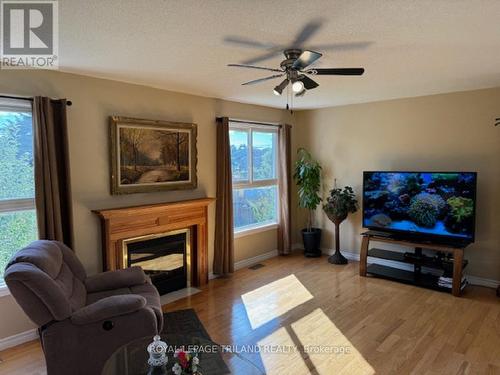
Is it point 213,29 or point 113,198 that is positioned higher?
point 213,29

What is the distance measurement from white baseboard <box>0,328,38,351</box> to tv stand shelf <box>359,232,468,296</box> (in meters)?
3.90

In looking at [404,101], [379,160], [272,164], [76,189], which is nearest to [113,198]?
[76,189]

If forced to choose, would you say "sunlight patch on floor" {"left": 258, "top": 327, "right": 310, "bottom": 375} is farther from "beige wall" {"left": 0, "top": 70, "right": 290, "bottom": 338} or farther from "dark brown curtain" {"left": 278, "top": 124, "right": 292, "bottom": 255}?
"dark brown curtain" {"left": 278, "top": 124, "right": 292, "bottom": 255}

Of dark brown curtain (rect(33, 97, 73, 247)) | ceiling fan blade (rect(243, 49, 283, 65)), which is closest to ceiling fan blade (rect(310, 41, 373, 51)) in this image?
ceiling fan blade (rect(243, 49, 283, 65))

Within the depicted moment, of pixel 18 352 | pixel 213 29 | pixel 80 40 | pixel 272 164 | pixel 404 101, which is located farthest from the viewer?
pixel 272 164

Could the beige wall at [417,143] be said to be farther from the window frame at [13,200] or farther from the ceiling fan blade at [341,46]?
the window frame at [13,200]

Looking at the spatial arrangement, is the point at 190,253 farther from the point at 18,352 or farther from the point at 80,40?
the point at 80,40

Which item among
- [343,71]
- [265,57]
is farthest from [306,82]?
[265,57]

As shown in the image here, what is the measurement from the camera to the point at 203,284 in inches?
175

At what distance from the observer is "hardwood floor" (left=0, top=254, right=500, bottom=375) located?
272 cm

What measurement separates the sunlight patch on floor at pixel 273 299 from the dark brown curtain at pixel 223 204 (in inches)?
28.2

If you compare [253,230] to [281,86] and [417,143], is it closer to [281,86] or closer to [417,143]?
[417,143]

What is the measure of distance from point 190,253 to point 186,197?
2.39ft

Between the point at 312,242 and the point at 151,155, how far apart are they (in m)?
3.04
